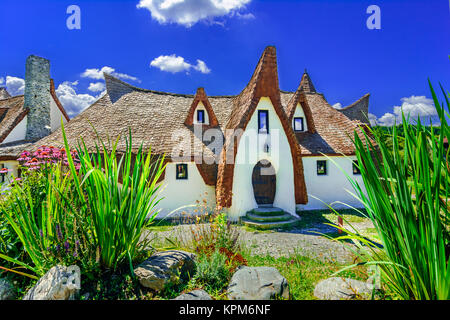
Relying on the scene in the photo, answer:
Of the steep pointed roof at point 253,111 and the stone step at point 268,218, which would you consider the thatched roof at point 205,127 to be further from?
the stone step at point 268,218

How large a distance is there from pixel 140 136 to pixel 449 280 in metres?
10.7

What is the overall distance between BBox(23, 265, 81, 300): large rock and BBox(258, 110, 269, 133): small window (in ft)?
27.9

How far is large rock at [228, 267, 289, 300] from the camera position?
110 inches

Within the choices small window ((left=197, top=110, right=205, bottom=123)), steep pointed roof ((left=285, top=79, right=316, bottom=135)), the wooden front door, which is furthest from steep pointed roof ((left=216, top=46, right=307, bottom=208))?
steep pointed roof ((left=285, top=79, right=316, bottom=135))

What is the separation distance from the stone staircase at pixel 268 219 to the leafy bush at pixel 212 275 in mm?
5346

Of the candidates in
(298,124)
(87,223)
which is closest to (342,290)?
(87,223)

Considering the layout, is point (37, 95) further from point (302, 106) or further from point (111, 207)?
point (302, 106)

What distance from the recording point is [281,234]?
757 cm

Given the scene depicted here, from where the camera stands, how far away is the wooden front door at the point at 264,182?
34.6 ft

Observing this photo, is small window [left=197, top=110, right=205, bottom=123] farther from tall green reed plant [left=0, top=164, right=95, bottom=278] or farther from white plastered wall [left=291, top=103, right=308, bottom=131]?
tall green reed plant [left=0, top=164, right=95, bottom=278]
